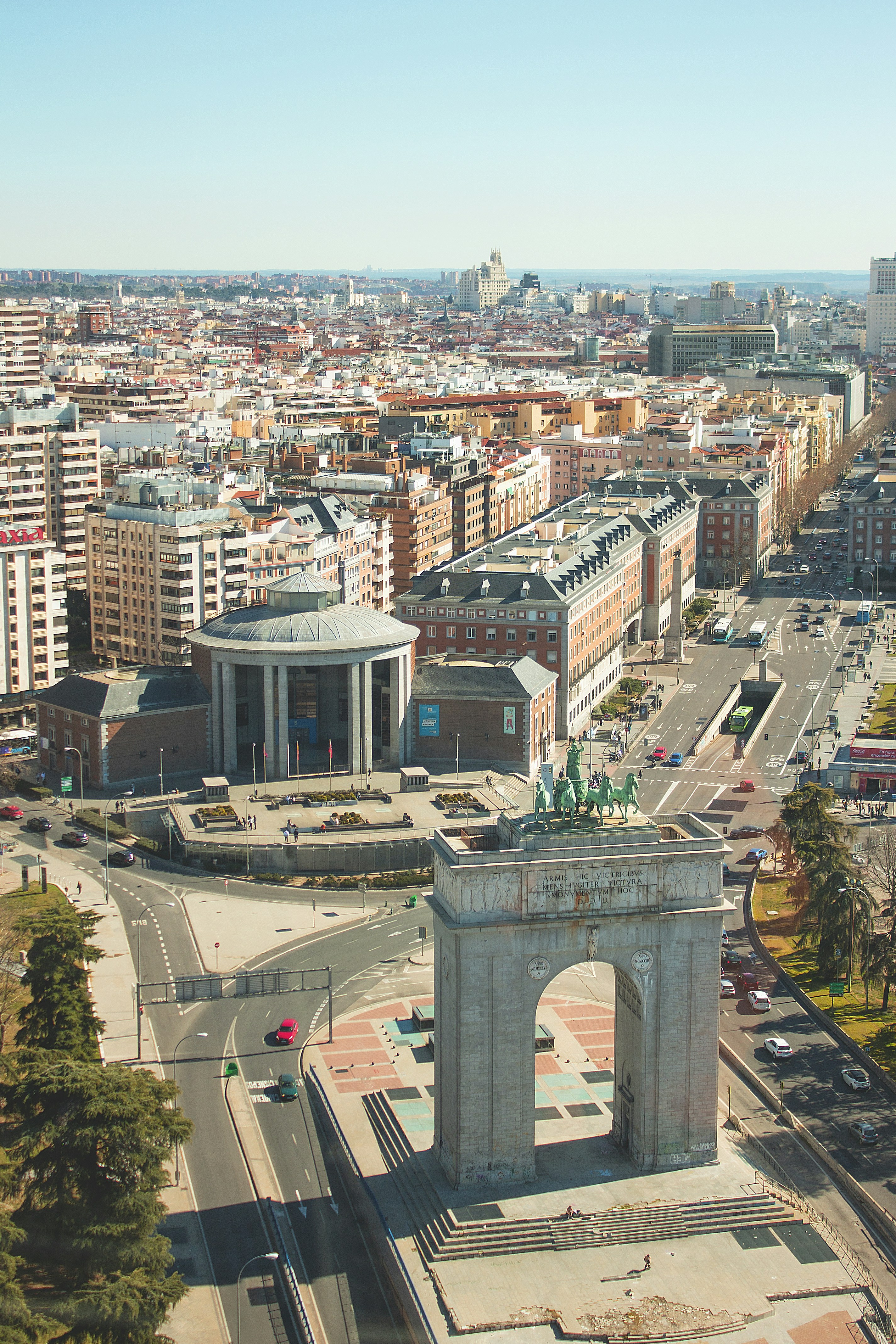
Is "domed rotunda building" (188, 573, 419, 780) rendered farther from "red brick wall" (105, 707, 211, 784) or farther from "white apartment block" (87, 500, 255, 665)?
"white apartment block" (87, 500, 255, 665)

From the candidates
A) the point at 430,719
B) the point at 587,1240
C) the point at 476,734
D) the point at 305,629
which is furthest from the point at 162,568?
the point at 587,1240

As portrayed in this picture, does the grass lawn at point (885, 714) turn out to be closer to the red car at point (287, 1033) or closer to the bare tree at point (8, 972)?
the red car at point (287, 1033)

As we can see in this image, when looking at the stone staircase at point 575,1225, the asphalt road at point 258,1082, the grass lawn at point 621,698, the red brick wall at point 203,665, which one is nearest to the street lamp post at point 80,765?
the asphalt road at point 258,1082

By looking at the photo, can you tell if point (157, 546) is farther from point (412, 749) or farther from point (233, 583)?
point (412, 749)

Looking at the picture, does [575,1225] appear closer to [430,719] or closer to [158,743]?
[430,719]

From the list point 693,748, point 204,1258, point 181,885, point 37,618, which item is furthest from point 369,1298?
point 37,618

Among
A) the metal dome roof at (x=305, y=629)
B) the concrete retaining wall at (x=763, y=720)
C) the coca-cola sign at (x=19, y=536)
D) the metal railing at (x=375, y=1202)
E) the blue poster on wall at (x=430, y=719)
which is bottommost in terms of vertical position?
the metal railing at (x=375, y=1202)
